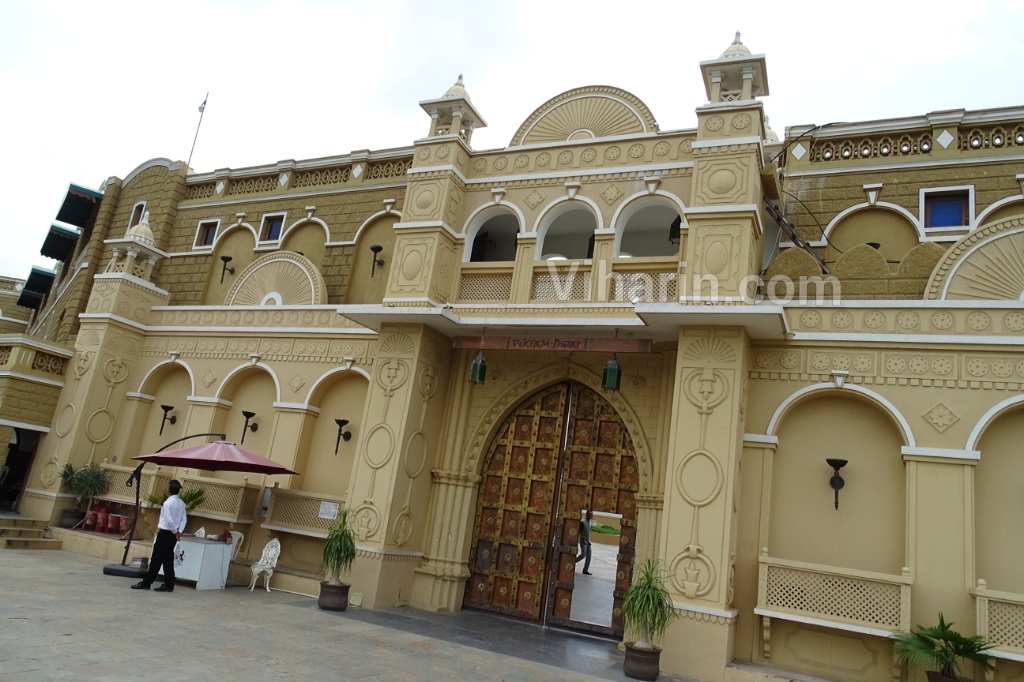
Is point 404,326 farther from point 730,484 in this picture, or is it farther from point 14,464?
point 14,464

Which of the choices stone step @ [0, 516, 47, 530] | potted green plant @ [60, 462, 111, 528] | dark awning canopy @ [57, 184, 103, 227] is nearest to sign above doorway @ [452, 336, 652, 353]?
potted green plant @ [60, 462, 111, 528]

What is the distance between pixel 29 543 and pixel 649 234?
12.1 meters

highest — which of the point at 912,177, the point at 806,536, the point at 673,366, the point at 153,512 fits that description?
the point at 912,177

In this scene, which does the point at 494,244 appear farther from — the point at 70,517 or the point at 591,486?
the point at 70,517

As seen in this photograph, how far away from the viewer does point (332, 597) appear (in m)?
9.78

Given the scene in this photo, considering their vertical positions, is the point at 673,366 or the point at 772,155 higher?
the point at 772,155

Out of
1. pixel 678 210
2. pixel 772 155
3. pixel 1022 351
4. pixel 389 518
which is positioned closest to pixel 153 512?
pixel 389 518

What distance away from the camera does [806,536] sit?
926 centimetres

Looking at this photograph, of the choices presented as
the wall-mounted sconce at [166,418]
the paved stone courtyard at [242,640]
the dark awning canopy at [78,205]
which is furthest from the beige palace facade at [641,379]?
the dark awning canopy at [78,205]

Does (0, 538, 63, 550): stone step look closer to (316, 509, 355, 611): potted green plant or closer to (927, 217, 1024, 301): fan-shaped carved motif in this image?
(316, 509, 355, 611): potted green plant

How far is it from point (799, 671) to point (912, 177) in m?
7.51

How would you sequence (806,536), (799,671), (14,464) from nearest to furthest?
(799,671) < (806,536) < (14,464)

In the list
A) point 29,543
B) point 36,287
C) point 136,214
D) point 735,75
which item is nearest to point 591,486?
point 735,75

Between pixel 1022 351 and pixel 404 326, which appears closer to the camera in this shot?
pixel 1022 351
